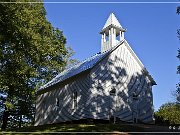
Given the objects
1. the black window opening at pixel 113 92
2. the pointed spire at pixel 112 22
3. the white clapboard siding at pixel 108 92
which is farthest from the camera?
the pointed spire at pixel 112 22

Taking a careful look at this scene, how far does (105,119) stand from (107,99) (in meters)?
1.85

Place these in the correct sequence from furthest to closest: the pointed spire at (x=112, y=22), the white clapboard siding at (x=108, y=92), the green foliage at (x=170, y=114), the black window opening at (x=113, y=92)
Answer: the green foliage at (x=170, y=114) < the pointed spire at (x=112, y=22) < the black window opening at (x=113, y=92) < the white clapboard siding at (x=108, y=92)

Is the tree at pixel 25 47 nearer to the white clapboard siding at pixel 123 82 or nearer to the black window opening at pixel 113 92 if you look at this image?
the white clapboard siding at pixel 123 82

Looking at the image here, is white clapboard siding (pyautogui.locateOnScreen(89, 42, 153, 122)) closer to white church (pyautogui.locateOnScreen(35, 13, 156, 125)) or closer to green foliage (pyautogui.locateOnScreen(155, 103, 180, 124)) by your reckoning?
white church (pyautogui.locateOnScreen(35, 13, 156, 125))

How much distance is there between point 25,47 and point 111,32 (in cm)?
939

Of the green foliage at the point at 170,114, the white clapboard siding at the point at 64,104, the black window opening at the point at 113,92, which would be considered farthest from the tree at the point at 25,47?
the green foliage at the point at 170,114

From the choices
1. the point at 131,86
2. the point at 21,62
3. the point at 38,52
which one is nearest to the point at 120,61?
the point at 131,86

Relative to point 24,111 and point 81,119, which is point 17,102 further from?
point 81,119

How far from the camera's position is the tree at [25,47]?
27.8 meters

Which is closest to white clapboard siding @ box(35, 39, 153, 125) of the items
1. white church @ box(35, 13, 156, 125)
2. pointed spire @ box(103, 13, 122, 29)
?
white church @ box(35, 13, 156, 125)

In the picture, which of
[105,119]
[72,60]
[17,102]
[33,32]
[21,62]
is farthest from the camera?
[72,60]

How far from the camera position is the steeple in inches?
1282

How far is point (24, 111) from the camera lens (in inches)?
1730

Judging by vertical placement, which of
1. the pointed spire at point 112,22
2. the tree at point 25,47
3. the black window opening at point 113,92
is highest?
the pointed spire at point 112,22
